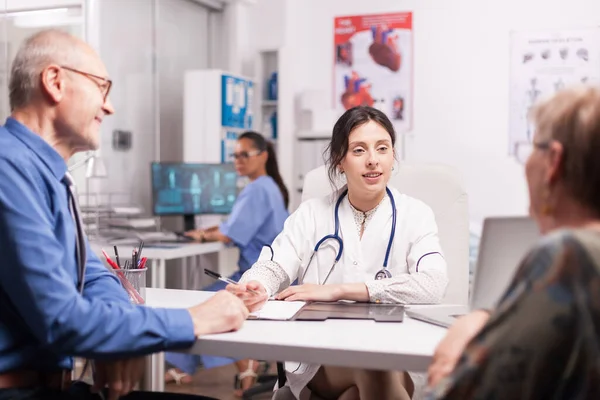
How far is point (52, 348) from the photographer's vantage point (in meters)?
1.19

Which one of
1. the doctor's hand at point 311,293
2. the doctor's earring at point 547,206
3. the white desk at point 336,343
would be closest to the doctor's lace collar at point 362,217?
the doctor's hand at point 311,293

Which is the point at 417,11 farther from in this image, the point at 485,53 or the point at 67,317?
the point at 67,317

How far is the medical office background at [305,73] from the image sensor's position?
15.7 feet

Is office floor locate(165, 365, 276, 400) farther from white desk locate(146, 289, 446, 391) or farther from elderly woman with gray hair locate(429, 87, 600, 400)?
elderly woman with gray hair locate(429, 87, 600, 400)

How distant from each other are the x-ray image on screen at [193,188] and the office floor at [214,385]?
37.6 inches

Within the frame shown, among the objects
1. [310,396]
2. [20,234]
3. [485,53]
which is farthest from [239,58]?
[20,234]

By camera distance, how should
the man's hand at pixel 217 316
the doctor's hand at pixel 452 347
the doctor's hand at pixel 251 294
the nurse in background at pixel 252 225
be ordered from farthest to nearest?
1. the nurse in background at pixel 252 225
2. the doctor's hand at pixel 251 294
3. the man's hand at pixel 217 316
4. the doctor's hand at pixel 452 347

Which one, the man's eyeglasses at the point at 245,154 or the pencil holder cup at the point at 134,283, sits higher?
the man's eyeglasses at the point at 245,154

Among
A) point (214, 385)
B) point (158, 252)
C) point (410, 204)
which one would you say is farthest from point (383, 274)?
point (214, 385)

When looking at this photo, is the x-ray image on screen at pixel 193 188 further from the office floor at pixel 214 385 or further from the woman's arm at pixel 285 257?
the woman's arm at pixel 285 257

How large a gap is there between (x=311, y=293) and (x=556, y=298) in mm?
913

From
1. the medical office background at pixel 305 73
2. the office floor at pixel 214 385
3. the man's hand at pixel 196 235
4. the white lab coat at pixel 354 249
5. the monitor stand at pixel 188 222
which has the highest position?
the medical office background at pixel 305 73

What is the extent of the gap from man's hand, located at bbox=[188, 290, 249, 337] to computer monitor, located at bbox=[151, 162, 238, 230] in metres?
2.90

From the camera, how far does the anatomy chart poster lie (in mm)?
5004
